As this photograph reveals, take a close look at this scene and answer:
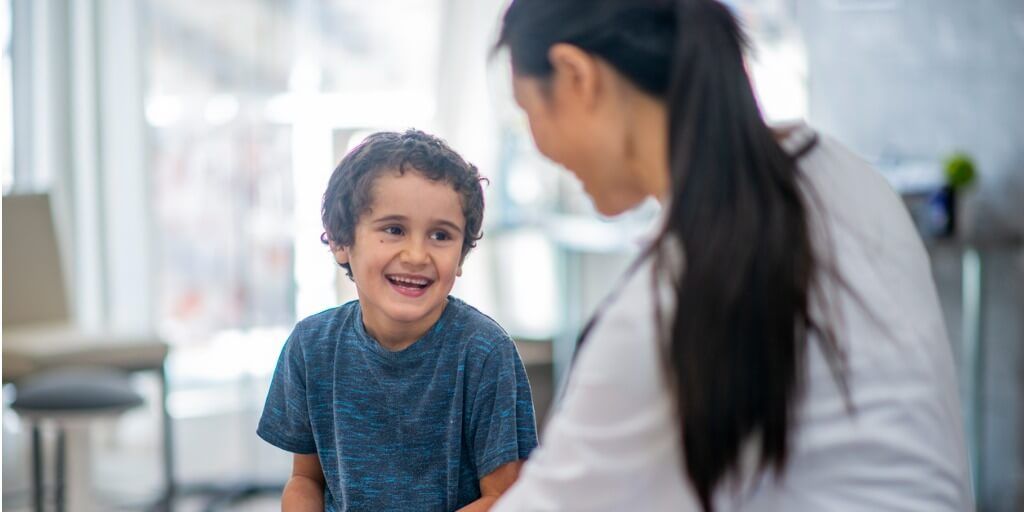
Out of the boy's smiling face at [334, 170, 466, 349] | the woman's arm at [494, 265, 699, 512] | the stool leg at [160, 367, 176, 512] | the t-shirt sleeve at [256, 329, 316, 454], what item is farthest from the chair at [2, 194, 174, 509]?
the woman's arm at [494, 265, 699, 512]

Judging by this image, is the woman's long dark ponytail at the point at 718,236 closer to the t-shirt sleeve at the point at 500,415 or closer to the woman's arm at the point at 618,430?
the woman's arm at the point at 618,430

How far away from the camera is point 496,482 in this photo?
1255 millimetres

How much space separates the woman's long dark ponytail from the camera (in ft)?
3.16

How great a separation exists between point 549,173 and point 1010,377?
5.61 feet

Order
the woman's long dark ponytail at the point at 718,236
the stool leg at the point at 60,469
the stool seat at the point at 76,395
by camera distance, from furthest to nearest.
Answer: the stool leg at the point at 60,469 < the stool seat at the point at 76,395 < the woman's long dark ponytail at the point at 718,236

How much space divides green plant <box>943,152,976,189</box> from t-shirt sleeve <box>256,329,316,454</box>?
2.42 m

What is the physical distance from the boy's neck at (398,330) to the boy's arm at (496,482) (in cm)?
15

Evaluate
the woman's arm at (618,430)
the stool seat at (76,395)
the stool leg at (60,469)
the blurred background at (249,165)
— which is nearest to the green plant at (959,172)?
the blurred background at (249,165)

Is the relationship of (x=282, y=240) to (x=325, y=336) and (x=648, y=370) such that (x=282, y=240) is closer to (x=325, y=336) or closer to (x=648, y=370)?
(x=325, y=336)

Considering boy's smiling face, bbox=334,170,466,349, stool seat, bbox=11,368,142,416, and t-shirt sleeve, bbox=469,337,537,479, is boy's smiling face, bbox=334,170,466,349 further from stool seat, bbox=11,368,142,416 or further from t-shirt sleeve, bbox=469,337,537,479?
stool seat, bbox=11,368,142,416

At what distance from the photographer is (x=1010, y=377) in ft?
11.3

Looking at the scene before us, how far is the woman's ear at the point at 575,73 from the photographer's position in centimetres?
103

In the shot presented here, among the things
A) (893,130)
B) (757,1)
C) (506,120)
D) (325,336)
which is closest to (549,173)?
(506,120)

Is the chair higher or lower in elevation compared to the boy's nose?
lower
